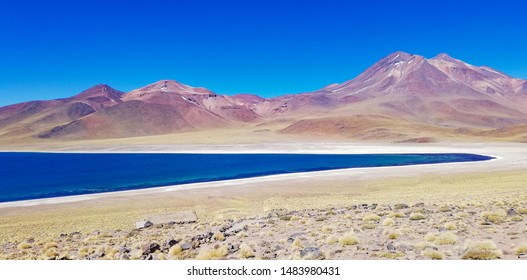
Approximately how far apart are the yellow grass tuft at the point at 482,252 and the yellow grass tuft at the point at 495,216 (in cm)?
360

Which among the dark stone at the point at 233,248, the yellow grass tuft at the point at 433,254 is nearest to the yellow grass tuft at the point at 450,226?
the yellow grass tuft at the point at 433,254

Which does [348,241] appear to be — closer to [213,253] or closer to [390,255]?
[390,255]

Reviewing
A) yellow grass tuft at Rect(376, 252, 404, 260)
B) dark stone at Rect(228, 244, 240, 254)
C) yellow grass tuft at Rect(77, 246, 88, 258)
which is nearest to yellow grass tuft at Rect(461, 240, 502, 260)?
yellow grass tuft at Rect(376, 252, 404, 260)

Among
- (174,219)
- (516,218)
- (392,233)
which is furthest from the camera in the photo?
(174,219)

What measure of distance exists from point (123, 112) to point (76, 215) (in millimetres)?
180005

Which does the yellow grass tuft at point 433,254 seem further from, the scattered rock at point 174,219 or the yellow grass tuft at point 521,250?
the scattered rock at point 174,219

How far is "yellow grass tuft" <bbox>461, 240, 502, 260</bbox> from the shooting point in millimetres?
6805

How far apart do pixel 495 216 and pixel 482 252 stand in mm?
4634

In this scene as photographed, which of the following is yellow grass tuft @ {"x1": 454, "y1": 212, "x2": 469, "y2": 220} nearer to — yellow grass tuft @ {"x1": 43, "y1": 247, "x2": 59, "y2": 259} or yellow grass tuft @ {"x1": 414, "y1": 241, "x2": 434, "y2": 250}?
yellow grass tuft @ {"x1": 414, "y1": 241, "x2": 434, "y2": 250}

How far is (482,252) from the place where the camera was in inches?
274

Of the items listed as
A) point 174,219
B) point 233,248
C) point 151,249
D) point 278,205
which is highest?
point 233,248

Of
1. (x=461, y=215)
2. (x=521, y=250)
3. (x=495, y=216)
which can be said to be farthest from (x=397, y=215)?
(x=521, y=250)

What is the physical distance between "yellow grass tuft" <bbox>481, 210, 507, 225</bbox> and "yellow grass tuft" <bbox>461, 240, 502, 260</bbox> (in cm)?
360
